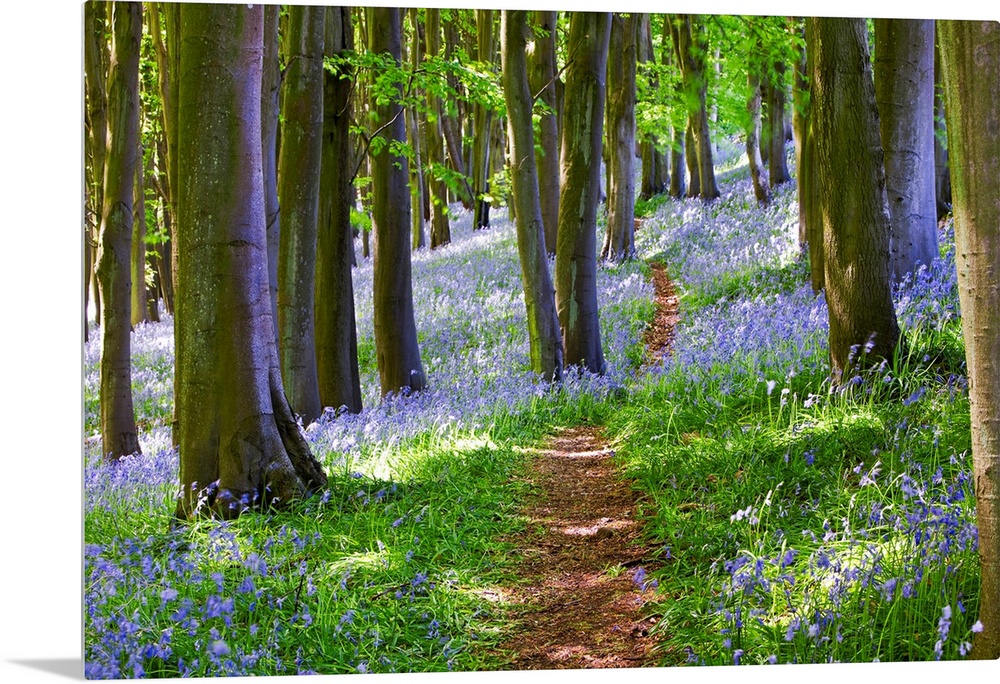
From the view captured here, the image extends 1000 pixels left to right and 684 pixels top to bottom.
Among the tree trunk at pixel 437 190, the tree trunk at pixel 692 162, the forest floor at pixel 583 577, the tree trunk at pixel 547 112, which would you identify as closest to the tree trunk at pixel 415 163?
the tree trunk at pixel 437 190

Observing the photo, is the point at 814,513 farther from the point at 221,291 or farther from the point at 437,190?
the point at 437,190

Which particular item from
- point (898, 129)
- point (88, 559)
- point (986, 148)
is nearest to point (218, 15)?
point (88, 559)

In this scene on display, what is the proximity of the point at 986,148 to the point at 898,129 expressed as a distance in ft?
8.24

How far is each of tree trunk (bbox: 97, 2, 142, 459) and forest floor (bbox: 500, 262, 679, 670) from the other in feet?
10.6

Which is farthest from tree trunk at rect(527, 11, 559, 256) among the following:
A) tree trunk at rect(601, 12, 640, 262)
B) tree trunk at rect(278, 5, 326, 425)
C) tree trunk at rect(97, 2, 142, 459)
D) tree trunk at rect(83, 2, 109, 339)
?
tree trunk at rect(83, 2, 109, 339)

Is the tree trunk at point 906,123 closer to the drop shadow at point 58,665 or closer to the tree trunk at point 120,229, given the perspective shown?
the drop shadow at point 58,665

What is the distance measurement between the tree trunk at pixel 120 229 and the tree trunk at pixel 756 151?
6071mm

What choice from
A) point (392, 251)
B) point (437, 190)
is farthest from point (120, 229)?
point (437, 190)

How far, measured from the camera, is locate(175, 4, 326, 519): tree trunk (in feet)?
14.9

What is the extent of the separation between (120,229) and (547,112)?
160 inches

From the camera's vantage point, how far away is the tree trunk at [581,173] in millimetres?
7961

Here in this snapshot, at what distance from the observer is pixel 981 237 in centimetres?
371

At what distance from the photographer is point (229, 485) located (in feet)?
14.8

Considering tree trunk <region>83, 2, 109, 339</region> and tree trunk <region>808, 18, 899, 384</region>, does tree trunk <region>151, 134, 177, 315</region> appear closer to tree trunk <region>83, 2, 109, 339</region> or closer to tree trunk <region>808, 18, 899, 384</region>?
tree trunk <region>83, 2, 109, 339</region>
